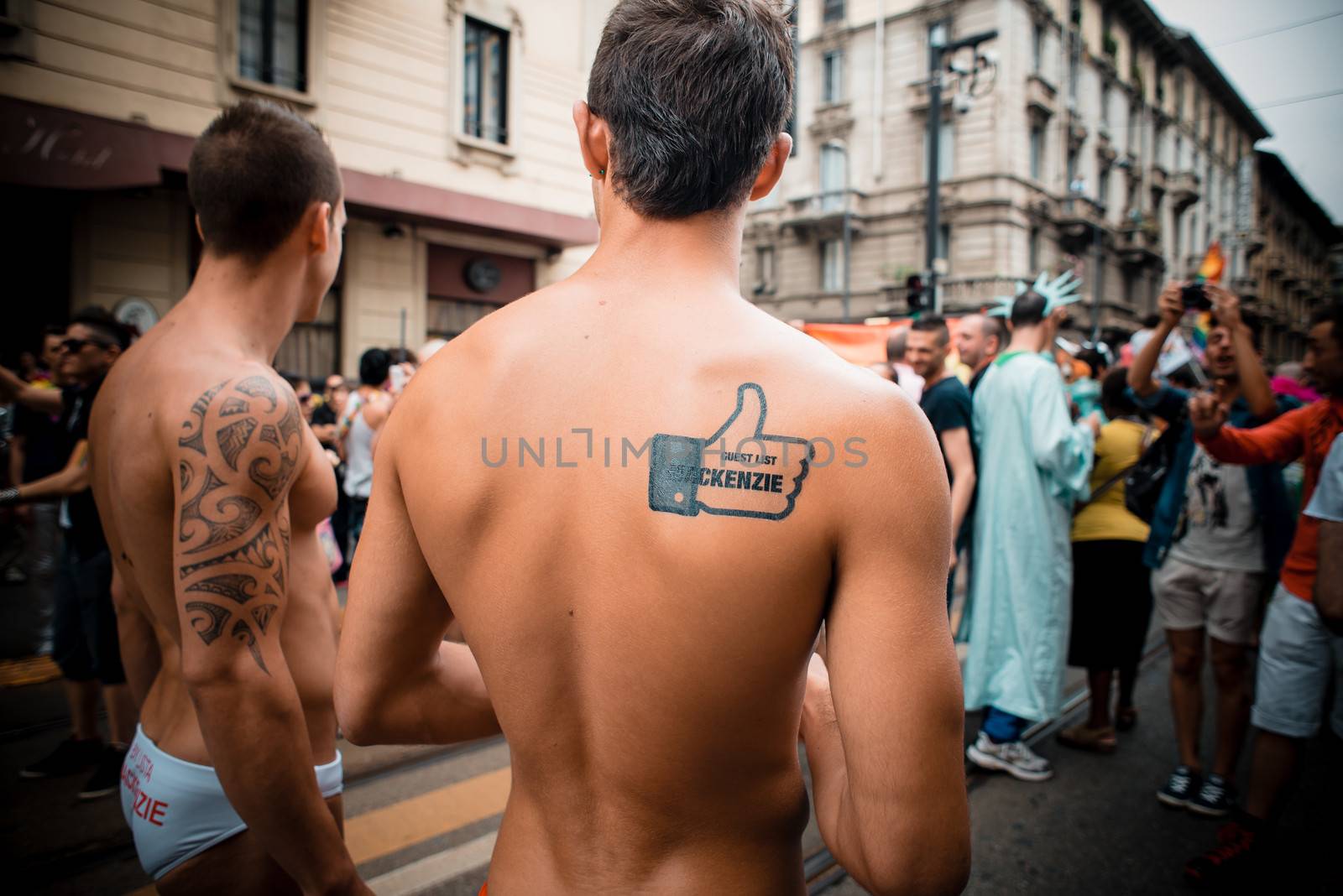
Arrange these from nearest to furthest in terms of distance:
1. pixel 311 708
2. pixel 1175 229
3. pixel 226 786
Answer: pixel 226 786
pixel 311 708
pixel 1175 229

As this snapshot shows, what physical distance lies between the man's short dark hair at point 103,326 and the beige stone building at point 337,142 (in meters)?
4.97

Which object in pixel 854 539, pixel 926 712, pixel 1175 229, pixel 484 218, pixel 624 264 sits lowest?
pixel 926 712

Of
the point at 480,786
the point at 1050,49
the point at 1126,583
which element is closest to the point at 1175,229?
the point at 1050,49

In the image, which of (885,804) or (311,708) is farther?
(311,708)

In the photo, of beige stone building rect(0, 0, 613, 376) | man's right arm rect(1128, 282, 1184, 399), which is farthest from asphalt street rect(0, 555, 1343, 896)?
beige stone building rect(0, 0, 613, 376)

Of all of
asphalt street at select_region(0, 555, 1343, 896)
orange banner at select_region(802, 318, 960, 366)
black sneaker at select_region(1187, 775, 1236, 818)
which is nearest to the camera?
asphalt street at select_region(0, 555, 1343, 896)

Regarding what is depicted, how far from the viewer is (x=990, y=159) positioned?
971 inches

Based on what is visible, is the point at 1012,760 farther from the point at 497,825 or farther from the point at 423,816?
the point at 423,816

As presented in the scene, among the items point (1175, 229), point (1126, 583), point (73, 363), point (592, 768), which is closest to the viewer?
point (592, 768)

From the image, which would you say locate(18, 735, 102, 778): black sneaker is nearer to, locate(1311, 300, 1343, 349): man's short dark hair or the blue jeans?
the blue jeans

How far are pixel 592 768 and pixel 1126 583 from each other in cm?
403

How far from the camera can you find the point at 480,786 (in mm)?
3623

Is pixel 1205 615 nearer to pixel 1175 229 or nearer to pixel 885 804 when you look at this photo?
pixel 885 804

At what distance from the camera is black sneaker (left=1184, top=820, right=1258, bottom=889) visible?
9.47ft
